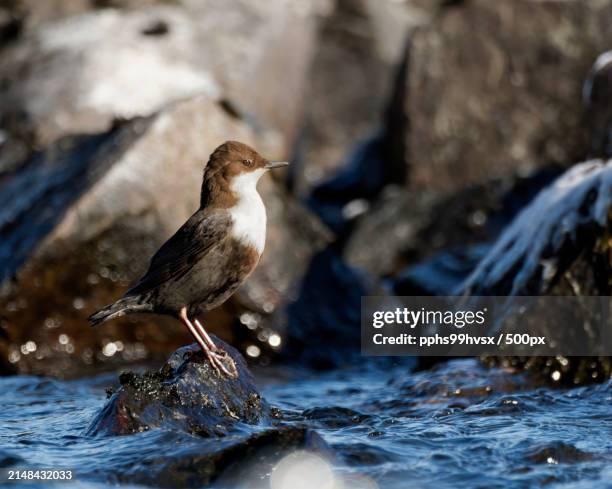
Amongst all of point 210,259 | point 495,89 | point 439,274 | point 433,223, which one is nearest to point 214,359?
point 210,259

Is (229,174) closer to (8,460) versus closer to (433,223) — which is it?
(8,460)

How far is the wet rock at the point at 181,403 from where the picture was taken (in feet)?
15.0

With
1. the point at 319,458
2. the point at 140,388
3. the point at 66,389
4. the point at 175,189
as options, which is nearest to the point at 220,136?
the point at 175,189

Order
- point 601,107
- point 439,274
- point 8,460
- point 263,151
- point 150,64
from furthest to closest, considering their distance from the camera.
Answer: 1. point 150,64
2. point 439,274
3. point 263,151
4. point 601,107
5. point 8,460

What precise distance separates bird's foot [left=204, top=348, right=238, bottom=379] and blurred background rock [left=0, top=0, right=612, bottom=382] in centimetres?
241

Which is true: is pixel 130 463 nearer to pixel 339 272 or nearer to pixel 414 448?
pixel 414 448

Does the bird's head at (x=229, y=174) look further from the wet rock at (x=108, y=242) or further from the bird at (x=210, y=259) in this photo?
the wet rock at (x=108, y=242)

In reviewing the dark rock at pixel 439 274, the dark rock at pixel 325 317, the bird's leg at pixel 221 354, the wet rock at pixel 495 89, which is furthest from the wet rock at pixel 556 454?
the wet rock at pixel 495 89

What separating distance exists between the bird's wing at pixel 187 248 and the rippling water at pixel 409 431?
758 millimetres

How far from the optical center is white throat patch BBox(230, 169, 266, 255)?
5.02m

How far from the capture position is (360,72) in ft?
55.2

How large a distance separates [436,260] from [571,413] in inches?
148

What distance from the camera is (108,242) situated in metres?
7.30

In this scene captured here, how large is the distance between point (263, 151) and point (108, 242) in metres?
1.42
